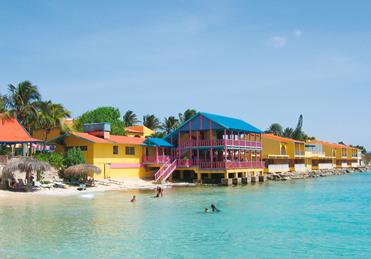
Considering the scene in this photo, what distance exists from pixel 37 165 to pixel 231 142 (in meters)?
19.2

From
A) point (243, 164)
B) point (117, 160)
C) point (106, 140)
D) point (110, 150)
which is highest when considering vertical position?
point (106, 140)

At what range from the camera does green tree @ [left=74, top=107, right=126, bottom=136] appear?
56.2m

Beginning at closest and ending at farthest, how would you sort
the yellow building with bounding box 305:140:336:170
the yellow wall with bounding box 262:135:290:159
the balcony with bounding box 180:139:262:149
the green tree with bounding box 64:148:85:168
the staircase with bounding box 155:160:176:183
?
the green tree with bounding box 64:148:85:168, the staircase with bounding box 155:160:176:183, the balcony with bounding box 180:139:262:149, the yellow wall with bounding box 262:135:290:159, the yellow building with bounding box 305:140:336:170

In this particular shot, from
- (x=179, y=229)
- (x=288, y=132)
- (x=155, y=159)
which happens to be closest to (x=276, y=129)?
(x=288, y=132)

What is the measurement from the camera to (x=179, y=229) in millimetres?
17266

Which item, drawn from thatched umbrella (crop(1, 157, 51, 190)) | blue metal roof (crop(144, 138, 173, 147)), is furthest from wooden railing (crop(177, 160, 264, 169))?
thatched umbrella (crop(1, 157, 51, 190))

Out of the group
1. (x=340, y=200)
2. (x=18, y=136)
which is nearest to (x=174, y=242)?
(x=340, y=200)

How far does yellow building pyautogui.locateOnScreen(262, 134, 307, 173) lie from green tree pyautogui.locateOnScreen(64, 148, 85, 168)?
2917cm

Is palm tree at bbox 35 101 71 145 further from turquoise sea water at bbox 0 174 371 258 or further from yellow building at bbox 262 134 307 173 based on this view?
yellow building at bbox 262 134 307 173

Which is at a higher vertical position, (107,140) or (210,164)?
(107,140)

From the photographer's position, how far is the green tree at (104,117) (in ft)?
184

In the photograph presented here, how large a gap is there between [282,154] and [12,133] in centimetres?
4032

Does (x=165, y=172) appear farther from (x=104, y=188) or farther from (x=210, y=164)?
(x=104, y=188)

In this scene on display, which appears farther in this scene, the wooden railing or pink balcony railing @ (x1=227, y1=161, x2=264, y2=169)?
pink balcony railing @ (x1=227, y1=161, x2=264, y2=169)
